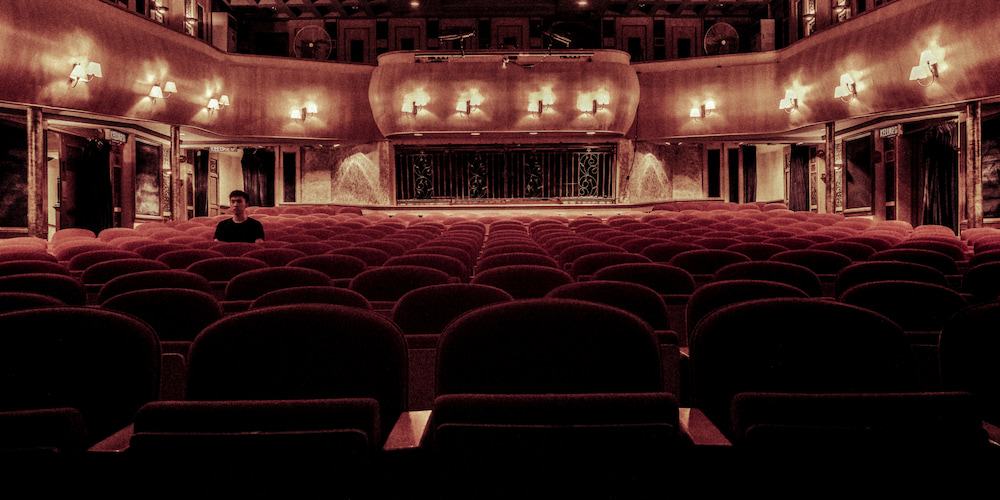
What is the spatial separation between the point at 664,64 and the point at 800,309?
18.0 meters

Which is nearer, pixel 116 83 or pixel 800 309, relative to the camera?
pixel 800 309

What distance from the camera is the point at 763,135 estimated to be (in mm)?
18531

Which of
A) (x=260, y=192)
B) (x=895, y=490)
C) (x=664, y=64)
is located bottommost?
(x=895, y=490)

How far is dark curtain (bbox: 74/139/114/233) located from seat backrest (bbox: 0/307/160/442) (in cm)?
1501

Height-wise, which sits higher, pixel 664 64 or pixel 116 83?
pixel 664 64

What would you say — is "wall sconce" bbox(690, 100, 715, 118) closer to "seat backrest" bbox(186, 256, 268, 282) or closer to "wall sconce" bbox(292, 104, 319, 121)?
"wall sconce" bbox(292, 104, 319, 121)

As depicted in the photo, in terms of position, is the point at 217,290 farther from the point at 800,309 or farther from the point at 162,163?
the point at 162,163

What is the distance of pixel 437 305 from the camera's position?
3.03 m

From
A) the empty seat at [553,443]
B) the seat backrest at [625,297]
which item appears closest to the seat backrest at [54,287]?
the seat backrest at [625,297]

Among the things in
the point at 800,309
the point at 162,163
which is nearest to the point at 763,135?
the point at 162,163

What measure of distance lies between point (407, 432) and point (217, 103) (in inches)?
649

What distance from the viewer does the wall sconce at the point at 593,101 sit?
1778cm

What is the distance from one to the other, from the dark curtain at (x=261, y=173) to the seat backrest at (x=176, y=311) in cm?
1930

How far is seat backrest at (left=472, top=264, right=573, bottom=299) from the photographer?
3.75m
